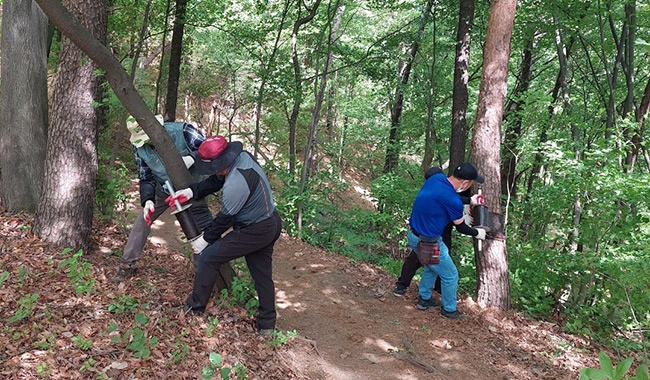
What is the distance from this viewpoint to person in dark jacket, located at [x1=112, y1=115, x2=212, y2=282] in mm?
4645

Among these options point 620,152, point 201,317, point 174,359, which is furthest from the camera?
point 620,152

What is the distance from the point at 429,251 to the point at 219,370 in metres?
2.98

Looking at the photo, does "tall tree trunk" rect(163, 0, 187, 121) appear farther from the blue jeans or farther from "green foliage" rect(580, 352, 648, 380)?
"green foliage" rect(580, 352, 648, 380)

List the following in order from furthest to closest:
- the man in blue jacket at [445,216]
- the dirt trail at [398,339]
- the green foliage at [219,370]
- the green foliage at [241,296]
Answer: the man in blue jacket at [445,216] < the green foliage at [241,296] < the dirt trail at [398,339] < the green foliage at [219,370]

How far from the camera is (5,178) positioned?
5.87 meters

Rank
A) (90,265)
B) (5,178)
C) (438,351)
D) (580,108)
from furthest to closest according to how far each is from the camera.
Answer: (580,108) → (5,178) → (438,351) → (90,265)

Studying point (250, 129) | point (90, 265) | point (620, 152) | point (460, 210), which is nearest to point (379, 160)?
point (250, 129)

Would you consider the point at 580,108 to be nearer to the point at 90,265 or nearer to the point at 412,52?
the point at 412,52

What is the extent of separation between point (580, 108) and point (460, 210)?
1141 centimetres

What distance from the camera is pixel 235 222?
13.7ft

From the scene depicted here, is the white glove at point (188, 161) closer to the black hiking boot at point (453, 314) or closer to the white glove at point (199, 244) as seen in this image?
the white glove at point (199, 244)

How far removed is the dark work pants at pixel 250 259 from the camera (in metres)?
4.18

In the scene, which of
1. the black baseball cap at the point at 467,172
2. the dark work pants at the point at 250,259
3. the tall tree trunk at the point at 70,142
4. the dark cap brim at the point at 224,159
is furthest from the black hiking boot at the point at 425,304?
the tall tree trunk at the point at 70,142

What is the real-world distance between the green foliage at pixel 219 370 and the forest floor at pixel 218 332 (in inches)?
1.6
